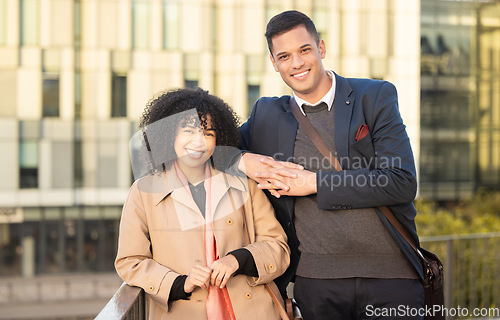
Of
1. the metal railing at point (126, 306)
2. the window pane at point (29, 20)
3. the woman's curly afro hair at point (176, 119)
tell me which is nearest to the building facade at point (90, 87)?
the window pane at point (29, 20)

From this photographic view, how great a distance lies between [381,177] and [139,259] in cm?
122

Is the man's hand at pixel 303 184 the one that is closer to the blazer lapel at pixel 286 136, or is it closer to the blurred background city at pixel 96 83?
the blazer lapel at pixel 286 136

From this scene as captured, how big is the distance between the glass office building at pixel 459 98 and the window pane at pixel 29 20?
57.0 feet

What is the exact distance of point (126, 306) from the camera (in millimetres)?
2305

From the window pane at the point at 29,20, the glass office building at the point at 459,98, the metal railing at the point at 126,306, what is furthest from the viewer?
the glass office building at the point at 459,98

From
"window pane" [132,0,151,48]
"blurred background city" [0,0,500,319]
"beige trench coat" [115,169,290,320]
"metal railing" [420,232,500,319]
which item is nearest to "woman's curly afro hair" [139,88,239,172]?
"beige trench coat" [115,169,290,320]

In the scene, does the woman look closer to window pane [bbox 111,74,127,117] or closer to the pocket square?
the pocket square

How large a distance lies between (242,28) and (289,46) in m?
21.4

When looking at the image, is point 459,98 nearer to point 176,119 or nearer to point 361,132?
point 361,132

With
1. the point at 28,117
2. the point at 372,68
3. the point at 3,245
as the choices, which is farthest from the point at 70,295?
the point at 372,68

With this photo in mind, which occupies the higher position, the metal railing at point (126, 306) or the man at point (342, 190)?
the man at point (342, 190)

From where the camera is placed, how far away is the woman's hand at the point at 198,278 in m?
2.54

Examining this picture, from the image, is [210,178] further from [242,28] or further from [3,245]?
[3,245]

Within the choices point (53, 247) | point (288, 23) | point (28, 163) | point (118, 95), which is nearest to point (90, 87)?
point (118, 95)
